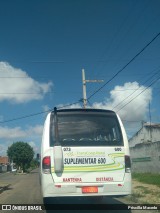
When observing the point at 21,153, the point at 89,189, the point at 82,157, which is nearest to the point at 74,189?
the point at 89,189

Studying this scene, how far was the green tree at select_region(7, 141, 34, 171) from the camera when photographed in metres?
83.8

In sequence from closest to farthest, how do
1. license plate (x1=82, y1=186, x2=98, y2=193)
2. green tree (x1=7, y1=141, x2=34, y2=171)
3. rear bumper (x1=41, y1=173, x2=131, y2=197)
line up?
rear bumper (x1=41, y1=173, x2=131, y2=197), license plate (x1=82, y1=186, x2=98, y2=193), green tree (x1=7, y1=141, x2=34, y2=171)

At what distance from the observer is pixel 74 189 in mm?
8516

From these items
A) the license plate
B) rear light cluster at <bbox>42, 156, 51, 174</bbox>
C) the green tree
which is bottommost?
the license plate

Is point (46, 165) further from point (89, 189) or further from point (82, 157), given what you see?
point (89, 189)

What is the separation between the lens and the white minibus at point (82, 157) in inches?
334

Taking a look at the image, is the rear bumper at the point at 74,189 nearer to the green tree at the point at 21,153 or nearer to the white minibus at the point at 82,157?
the white minibus at the point at 82,157

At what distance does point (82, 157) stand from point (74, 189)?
761 mm

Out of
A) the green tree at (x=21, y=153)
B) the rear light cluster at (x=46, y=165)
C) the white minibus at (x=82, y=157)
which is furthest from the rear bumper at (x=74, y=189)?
the green tree at (x=21, y=153)

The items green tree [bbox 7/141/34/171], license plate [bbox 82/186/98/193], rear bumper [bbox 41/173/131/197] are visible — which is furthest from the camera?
green tree [bbox 7/141/34/171]

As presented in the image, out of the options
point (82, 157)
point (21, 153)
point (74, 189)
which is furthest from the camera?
point (21, 153)

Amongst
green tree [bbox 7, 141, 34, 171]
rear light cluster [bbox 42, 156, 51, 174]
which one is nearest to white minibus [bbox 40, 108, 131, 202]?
rear light cluster [bbox 42, 156, 51, 174]

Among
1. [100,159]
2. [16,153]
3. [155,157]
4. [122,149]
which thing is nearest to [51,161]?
[100,159]

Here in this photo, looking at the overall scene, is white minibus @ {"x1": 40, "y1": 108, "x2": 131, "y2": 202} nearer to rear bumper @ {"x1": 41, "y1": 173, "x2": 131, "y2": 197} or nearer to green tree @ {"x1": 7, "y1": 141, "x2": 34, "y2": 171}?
rear bumper @ {"x1": 41, "y1": 173, "x2": 131, "y2": 197}
